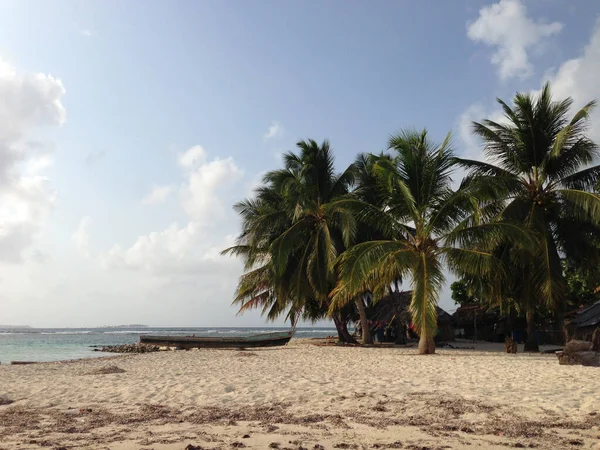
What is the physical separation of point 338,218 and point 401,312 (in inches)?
242

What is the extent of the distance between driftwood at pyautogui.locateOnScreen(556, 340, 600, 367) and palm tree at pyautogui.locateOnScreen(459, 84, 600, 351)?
427 cm

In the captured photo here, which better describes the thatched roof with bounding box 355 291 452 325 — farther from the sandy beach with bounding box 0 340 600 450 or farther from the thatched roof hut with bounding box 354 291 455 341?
the sandy beach with bounding box 0 340 600 450

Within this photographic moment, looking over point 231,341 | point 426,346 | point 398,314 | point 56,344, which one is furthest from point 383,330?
point 56,344

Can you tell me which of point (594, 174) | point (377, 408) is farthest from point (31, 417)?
point (594, 174)

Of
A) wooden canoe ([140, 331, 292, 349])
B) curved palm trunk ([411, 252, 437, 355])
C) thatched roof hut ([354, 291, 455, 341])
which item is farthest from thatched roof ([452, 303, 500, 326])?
curved palm trunk ([411, 252, 437, 355])

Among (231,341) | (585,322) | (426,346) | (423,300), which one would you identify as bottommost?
(231,341)

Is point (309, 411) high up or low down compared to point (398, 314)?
down

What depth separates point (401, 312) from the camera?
23562 millimetres

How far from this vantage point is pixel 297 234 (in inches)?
825

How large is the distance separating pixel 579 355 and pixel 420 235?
5425mm

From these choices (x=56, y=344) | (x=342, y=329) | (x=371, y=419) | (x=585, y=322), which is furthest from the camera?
(x=56, y=344)

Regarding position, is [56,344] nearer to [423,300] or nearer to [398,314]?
A: [398,314]

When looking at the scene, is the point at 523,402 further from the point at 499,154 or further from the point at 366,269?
the point at 499,154

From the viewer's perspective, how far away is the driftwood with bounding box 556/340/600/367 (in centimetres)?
1086
